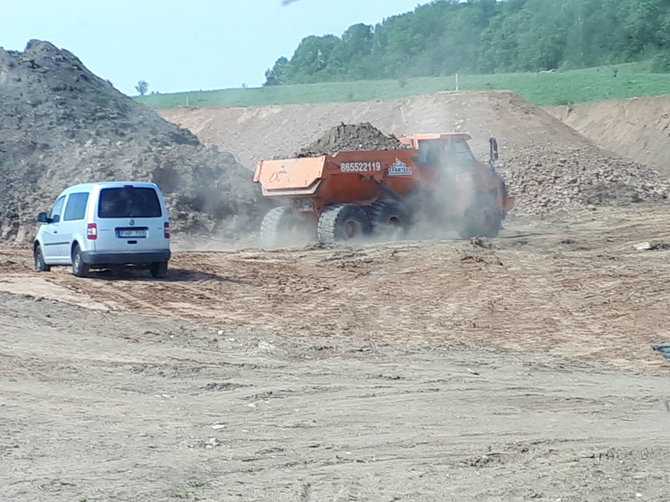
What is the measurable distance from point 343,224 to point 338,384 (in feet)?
48.4

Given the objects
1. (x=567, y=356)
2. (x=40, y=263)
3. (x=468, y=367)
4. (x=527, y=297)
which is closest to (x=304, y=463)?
(x=468, y=367)

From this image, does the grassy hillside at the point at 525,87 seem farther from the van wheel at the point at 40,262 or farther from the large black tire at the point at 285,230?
the van wheel at the point at 40,262

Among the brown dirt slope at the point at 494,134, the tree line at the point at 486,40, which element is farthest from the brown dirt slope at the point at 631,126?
the brown dirt slope at the point at 494,134

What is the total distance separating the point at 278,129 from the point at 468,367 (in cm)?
4446

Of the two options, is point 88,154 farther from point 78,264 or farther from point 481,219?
point 78,264

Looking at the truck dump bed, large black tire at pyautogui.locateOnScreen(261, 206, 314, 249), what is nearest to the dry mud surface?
the truck dump bed

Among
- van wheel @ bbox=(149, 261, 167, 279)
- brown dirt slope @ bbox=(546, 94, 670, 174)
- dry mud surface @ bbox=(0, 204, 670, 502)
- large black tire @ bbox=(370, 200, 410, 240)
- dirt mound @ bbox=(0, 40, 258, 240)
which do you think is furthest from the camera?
brown dirt slope @ bbox=(546, 94, 670, 174)

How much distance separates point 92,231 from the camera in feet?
62.4

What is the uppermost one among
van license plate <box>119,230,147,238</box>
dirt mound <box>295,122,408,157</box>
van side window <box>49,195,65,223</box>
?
dirt mound <box>295,122,408,157</box>

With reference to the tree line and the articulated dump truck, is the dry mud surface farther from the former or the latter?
the tree line

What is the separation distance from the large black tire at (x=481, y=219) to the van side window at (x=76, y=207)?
36.4 ft

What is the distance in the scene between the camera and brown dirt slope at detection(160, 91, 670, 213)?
4075cm

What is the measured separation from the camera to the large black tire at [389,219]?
86.2ft

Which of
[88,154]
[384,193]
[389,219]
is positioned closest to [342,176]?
[384,193]
